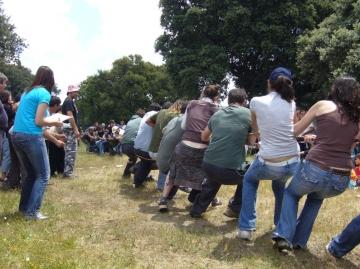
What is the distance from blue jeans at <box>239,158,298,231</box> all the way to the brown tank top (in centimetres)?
55

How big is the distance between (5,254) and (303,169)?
9.92ft

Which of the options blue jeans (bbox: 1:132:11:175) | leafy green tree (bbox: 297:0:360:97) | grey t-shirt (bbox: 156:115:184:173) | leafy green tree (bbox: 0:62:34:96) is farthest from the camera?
leafy green tree (bbox: 0:62:34:96)

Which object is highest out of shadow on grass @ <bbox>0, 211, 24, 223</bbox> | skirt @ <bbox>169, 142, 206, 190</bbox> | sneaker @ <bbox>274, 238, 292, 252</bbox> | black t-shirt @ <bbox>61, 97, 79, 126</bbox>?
black t-shirt @ <bbox>61, 97, 79, 126</bbox>

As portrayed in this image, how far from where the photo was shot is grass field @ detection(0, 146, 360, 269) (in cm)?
474

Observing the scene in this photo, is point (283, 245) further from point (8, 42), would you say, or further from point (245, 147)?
point (8, 42)

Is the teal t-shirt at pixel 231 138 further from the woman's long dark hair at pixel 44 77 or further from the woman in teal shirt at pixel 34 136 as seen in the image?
the woman's long dark hair at pixel 44 77

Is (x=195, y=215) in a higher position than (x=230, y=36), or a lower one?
lower

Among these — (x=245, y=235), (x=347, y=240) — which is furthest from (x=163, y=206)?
(x=347, y=240)

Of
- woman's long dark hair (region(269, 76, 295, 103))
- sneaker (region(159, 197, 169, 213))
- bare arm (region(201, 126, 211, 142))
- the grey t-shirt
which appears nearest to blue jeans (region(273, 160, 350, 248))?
woman's long dark hair (region(269, 76, 295, 103))

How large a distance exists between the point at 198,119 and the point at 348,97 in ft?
8.59

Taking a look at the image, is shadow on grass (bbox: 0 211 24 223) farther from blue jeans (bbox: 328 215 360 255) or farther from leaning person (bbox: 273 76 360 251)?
blue jeans (bbox: 328 215 360 255)

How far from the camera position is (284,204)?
16.0 feet

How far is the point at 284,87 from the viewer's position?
5082 mm

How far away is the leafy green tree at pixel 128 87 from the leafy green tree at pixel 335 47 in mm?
39258
